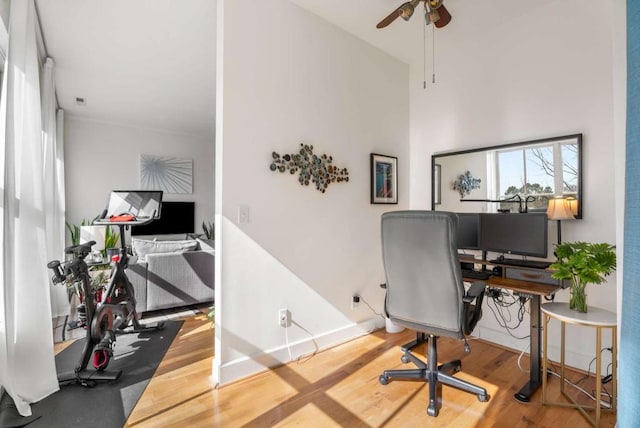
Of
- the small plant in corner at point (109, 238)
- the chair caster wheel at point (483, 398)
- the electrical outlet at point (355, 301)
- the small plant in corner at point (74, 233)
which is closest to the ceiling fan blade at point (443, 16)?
the electrical outlet at point (355, 301)

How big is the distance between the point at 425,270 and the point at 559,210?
3.86 feet

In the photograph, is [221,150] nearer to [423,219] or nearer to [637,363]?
[423,219]

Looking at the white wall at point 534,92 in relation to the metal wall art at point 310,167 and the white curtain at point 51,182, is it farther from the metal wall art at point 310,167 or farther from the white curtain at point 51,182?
the white curtain at point 51,182

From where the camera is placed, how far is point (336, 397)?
194cm

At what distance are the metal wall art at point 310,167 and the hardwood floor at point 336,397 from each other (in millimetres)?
1444

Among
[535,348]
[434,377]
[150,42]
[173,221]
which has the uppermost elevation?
[150,42]

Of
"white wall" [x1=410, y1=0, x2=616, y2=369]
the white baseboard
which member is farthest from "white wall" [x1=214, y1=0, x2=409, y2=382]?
"white wall" [x1=410, y1=0, x2=616, y2=369]

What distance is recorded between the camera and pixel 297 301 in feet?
8.20

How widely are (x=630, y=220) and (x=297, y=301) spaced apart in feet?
6.79

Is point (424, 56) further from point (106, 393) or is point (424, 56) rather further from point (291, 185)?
point (106, 393)

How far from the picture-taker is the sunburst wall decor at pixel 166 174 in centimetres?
566

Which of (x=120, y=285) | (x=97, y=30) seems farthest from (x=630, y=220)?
(x=97, y=30)

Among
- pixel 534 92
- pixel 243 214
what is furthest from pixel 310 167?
pixel 534 92

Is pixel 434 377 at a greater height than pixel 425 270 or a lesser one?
lesser
